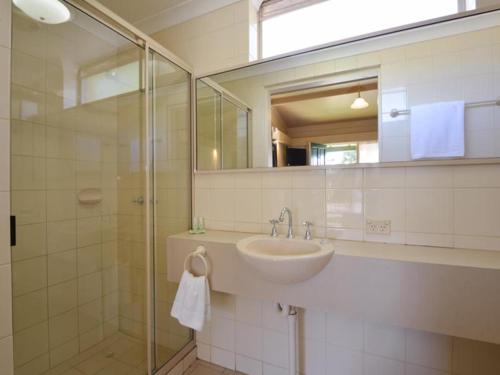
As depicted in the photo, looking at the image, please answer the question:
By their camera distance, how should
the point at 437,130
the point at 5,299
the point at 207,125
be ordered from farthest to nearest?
the point at 207,125
the point at 437,130
the point at 5,299

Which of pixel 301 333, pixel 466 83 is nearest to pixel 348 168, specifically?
pixel 466 83

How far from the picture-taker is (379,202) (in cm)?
123

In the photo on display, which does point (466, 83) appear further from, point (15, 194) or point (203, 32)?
point (15, 194)

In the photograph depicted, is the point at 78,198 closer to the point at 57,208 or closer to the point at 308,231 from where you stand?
the point at 57,208

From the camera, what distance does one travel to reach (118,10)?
1.80 meters

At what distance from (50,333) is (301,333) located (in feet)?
4.80

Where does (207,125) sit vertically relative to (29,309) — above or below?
above

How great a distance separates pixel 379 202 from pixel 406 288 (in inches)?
16.8

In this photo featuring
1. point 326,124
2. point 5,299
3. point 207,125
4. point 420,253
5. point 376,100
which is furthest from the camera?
point 207,125

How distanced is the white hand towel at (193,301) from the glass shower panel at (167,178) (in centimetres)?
32

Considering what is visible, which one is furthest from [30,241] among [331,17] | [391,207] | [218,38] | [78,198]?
Result: [331,17]

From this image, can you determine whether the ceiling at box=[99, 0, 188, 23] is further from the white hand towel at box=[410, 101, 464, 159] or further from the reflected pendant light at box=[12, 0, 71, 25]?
the white hand towel at box=[410, 101, 464, 159]

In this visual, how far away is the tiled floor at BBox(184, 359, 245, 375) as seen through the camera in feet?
5.12

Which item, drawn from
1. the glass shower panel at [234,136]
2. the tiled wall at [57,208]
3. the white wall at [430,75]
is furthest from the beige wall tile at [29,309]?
the white wall at [430,75]
